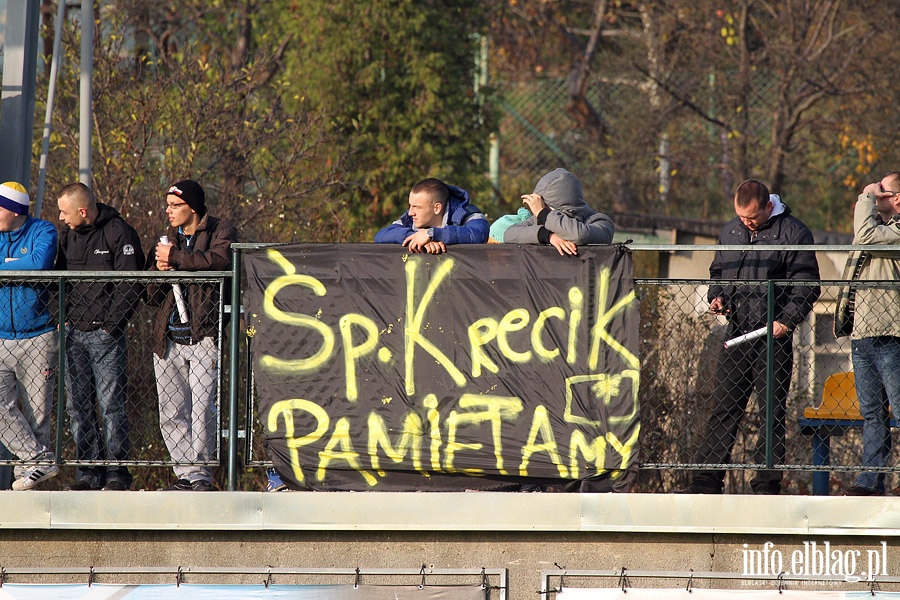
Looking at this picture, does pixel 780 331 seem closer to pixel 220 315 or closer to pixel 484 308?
pixel 484 308

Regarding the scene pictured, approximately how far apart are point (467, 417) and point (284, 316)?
1172mm

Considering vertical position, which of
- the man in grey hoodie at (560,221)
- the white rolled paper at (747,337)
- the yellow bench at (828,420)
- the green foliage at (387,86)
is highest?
the green foliage at (387,86)

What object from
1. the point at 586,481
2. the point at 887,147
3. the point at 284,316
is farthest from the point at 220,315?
the point at 887,147

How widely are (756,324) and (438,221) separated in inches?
76.4

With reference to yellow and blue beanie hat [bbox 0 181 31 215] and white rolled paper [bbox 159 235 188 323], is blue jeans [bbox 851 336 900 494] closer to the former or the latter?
white rolled paper [bbox 159 235 188 323]

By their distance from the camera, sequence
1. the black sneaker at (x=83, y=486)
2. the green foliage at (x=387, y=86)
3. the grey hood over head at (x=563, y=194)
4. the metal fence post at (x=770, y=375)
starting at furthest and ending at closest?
the green foliage at (x=387, y=86)
the black sneaker at (x=83, y=486)
the grey hood over head at (x=563, y=194)
the metal fence post at (x=770, y=375)

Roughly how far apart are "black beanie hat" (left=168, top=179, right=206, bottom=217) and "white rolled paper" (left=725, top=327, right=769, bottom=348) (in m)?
3.21

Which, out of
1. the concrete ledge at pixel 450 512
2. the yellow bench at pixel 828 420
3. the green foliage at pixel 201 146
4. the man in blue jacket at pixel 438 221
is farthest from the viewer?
the green foliage at pixel 201 146

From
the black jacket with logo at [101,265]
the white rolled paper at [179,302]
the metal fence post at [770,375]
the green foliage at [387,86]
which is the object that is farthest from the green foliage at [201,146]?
the metal fence post at [770,375]

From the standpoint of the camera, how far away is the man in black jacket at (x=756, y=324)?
21.9 ft

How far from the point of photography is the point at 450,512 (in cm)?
629

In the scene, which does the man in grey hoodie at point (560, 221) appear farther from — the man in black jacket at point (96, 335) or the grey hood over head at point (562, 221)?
the man in black jacket at point (96, 335)

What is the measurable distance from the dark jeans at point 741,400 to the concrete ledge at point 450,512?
53 centimetres

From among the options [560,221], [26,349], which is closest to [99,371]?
[26,349]
